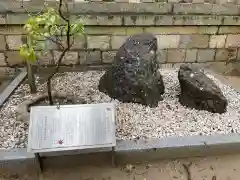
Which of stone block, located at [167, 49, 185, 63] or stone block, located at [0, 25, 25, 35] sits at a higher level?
stone block, located at [0, 25, 25, 35]

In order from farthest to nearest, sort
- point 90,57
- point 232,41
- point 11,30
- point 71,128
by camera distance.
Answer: point 232,41
point 90,57
point 11,30
point 71,128

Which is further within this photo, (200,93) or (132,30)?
(132,30)

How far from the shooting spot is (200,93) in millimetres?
3486

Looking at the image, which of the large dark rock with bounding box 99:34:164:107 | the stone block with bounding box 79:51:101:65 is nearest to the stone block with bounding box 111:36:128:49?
the stone block with bounding box 79:51:101:65

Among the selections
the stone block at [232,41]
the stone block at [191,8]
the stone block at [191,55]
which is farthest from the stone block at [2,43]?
the stone block at [232,41]

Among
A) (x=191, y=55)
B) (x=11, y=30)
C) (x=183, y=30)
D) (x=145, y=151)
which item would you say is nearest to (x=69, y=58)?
(x=11, y=30)

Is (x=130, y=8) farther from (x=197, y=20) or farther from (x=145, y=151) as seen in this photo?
(x=145, y=151)

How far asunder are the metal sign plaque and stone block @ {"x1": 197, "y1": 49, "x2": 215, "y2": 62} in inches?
105

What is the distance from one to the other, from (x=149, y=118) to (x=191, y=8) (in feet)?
6.82

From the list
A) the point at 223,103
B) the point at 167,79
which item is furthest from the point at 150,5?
the point at 223,103

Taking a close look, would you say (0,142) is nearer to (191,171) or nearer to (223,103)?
(191,171)

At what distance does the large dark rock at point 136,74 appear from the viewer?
3.51m

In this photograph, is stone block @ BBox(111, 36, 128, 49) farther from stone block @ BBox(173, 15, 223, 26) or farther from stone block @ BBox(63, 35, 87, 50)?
stone block @ BBox(173, 15, 223, 26)

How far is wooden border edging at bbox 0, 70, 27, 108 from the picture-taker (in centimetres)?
365
